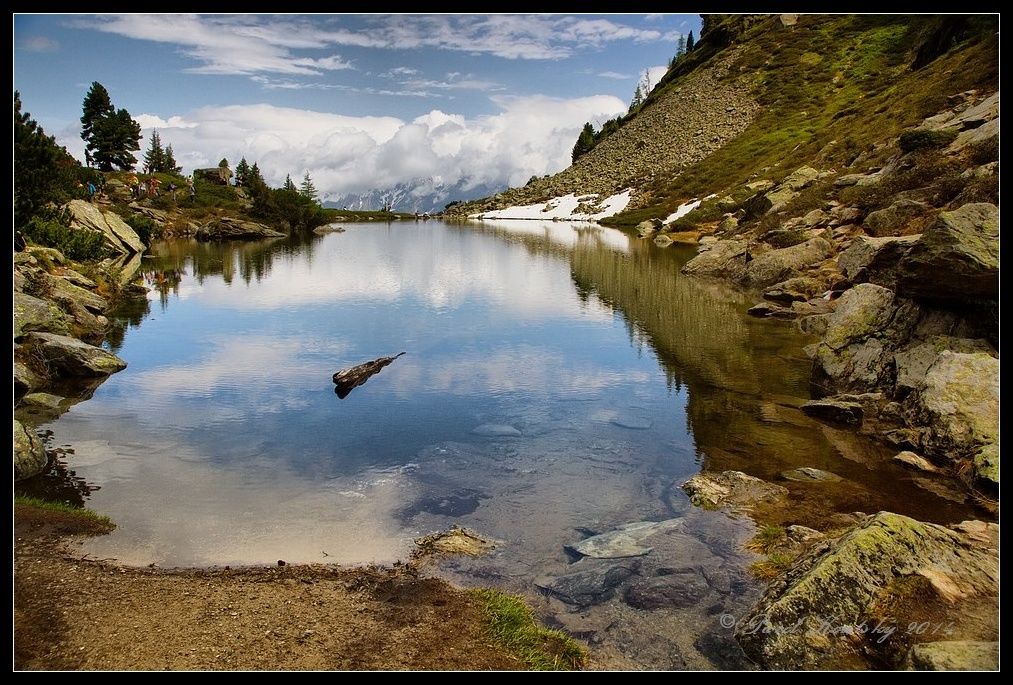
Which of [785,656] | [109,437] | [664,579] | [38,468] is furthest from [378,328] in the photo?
[785,656]

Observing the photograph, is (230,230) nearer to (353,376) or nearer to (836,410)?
(353,376)

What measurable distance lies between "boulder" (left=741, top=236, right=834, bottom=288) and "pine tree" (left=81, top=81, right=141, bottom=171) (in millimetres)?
115383

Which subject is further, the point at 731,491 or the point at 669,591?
the point at 731,491

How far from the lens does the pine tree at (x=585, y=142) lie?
18871cm

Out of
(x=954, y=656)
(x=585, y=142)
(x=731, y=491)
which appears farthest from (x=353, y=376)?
(x=585, y=142)

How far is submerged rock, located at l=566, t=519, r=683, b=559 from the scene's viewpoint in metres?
12.6

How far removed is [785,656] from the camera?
9.02m

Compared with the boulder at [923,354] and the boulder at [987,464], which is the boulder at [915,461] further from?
the boulder at [923,354]

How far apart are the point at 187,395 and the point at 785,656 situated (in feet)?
66.6

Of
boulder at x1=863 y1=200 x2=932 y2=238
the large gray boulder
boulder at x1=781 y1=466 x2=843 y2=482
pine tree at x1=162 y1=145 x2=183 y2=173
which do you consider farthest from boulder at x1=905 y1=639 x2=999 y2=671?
pine tree at x1=162 y1=145 x2=183 y2=173

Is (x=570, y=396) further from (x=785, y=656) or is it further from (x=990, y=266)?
(x=785, y=656)

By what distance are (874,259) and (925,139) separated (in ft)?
70.8

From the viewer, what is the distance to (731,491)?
15148 mm

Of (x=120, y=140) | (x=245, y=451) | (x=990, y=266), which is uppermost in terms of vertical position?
(x=120, y=140)
